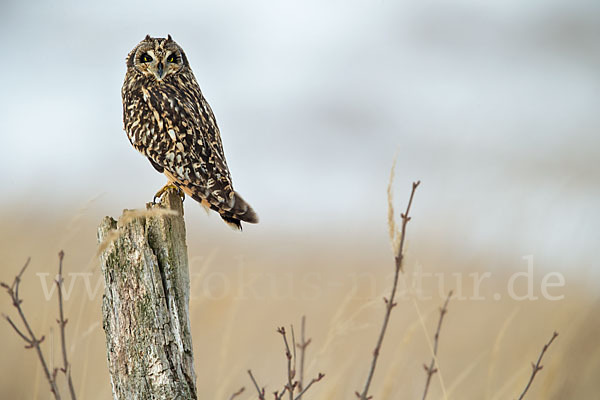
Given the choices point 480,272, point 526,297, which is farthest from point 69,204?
point 526,297

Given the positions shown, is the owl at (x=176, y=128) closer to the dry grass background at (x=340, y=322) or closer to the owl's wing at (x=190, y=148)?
the owl's wing at (x=190, y=148)

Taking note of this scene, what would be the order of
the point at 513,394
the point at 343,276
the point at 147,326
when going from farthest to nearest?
the point at 343,276 → the point at 513,394 → the point at 147,326

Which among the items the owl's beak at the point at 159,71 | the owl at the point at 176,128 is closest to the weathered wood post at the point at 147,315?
the owl at the point at 176,128

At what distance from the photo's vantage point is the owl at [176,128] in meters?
3.11

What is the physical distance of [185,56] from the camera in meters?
3.89

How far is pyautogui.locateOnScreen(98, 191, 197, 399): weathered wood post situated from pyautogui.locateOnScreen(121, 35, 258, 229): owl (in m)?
A: 1.05

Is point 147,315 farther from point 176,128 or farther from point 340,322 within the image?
point 176,128

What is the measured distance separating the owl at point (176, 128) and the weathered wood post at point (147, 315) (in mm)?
1051

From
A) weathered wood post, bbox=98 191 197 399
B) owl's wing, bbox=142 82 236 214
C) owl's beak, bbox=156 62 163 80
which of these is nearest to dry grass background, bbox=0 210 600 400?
owl's wing, bbox=142 82 236 214

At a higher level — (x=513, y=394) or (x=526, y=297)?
(x=526, y=297)

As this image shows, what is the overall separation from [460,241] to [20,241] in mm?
3442

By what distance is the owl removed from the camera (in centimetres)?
311

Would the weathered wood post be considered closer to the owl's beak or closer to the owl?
the owl

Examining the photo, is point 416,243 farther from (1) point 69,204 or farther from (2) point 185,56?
(1) point 69,204
